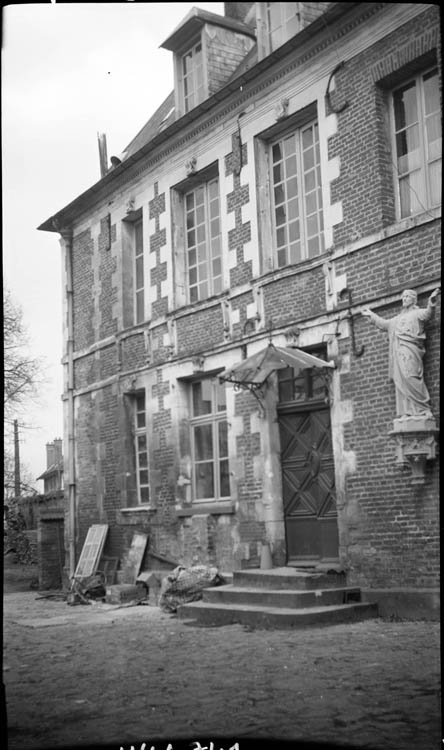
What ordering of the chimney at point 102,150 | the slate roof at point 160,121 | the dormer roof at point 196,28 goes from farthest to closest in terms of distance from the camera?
the slate roof at point 160,121 → the dormer roof at point 196,28 → the chimney at point 102,150

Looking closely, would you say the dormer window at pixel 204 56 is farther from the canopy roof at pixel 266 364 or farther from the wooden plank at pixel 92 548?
the wooden plank at pixel 92 548

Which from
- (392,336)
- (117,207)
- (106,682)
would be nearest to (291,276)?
(392,336)

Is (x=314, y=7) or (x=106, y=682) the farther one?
(x=314, y=7)

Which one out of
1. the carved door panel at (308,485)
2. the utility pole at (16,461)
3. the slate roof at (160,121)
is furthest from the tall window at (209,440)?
the utility pole at (16,461)

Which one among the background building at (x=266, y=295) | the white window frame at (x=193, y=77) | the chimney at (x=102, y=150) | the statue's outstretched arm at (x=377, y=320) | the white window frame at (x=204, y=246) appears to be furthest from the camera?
the white window frame at (x=193, y=77)

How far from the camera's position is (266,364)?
10.1 m

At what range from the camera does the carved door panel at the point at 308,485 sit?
1005cm

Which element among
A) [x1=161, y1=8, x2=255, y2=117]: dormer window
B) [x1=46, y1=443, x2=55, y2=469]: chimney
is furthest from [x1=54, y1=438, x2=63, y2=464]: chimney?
[x1=161, y1=8, x2=255, y2=117]: dormer window

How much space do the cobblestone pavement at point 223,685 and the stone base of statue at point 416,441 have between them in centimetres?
148

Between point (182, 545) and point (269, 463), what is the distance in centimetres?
182

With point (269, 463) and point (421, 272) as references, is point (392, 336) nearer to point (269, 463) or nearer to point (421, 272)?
point (421, 272)

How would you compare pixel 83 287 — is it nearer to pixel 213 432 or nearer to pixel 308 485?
pixel 213 432

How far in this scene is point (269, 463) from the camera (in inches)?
418

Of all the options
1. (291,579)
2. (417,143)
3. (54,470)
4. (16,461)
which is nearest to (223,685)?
(16,461)
